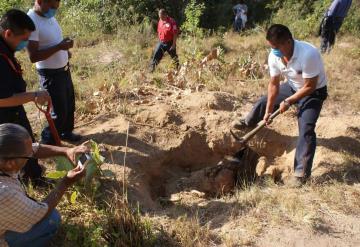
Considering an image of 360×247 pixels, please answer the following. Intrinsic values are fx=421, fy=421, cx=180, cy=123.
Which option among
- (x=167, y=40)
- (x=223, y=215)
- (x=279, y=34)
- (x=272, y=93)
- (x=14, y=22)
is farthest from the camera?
(x=167, y=40)

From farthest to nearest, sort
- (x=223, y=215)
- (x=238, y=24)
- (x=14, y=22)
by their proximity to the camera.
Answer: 1. (x=238, y=24)
2. (x=223, y=215)
3. (x=14, y=22)

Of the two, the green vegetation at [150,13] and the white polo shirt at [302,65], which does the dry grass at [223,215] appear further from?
the green vegetation at [150,13]

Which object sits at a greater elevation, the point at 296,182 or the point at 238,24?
the point at 238,24

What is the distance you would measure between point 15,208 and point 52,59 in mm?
1931

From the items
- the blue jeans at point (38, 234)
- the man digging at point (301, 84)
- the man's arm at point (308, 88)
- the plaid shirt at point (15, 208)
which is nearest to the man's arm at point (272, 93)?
the man digging at point (301, 84)

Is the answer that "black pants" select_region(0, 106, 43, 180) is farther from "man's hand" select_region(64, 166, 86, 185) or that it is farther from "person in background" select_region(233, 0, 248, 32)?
"person in background" select_region(233, 0, 248, 32)

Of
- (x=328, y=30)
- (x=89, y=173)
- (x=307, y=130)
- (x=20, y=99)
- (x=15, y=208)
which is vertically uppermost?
(x=20, y=99)

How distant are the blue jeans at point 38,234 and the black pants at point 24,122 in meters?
0.78

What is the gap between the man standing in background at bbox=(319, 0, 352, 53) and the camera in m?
7.25

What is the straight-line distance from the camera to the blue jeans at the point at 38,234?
2656 mm

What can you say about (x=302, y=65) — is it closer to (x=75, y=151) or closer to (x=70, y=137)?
(x=75, y=151)

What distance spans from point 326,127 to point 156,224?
2.46m

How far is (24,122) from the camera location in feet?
11.0

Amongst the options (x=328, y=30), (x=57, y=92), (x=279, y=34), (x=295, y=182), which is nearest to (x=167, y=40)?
(x=328, y=30)
